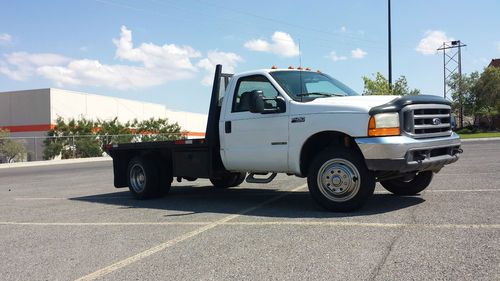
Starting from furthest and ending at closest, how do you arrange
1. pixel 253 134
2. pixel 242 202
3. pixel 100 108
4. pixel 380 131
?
pixel 100 108 → pixel 242 202 → pixel 253 134 → pixel 380 131

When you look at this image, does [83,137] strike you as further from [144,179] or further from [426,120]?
[426,120]

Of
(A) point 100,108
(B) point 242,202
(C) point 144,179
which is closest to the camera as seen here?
(B) point 242,202

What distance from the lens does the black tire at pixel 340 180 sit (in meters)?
6.37

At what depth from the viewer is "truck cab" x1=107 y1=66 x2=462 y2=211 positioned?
622cm

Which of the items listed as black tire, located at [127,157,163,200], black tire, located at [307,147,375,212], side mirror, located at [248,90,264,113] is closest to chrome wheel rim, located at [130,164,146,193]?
black tire, located at [127,157,163,200]

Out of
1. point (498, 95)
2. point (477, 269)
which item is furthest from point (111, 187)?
point (498, 95)

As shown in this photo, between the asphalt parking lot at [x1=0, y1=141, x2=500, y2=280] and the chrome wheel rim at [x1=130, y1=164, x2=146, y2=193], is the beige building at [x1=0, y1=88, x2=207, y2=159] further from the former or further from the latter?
the asphalt parking lot at [x1=0, y1=141, x2=500, y2=280]

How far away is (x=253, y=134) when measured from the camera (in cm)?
756

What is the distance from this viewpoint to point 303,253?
184 inches

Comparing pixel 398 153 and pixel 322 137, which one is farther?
pixel 322 137

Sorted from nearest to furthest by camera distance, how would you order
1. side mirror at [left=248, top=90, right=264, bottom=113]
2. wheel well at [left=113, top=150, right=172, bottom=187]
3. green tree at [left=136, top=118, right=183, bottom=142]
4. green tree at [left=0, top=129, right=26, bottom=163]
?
side mirror at [left=248, top=90, right=264, bottom=113]
wheel well at [left=113, top=150, right=172, bottom=187]
green tree at [left=0, top=129, right=26, bottom=163]
green tree at [left=136, top=118, right=183, bottom=142]

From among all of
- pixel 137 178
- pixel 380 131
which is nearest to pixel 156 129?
pixel 137 178

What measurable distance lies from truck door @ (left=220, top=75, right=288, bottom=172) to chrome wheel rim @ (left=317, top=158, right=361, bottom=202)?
2.49 ft

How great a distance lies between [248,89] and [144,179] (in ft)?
9.44
